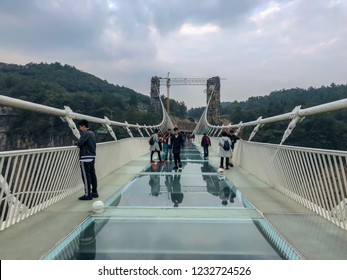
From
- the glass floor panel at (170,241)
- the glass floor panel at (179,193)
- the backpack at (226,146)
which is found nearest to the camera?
the glass floor panel at (170,241)

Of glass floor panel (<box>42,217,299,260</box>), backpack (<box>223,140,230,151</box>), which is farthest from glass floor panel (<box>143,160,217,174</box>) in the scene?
glass floor panel (<box>42,217,299,260</box>)

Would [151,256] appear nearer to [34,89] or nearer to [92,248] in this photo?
[92,248]

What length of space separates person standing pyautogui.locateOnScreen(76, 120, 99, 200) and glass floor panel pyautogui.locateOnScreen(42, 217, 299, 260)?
3.59 ft

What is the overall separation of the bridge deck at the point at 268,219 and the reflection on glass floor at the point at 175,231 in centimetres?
12

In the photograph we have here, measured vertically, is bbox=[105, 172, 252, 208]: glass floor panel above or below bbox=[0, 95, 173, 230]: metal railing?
below

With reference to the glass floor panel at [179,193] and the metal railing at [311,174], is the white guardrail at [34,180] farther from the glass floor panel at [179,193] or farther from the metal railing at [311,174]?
the metal railing at [311,174]

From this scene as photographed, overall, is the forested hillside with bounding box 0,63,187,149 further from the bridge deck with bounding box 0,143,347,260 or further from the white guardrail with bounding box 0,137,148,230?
the bridge deck with bounding box 0,143,347,260

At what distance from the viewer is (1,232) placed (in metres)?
2.93

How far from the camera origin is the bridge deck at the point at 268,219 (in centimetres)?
255

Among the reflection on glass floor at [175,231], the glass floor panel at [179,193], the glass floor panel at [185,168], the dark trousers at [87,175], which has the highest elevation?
the dark trousers at [87,175]

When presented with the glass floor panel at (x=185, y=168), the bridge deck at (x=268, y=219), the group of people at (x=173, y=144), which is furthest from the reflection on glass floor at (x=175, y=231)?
the group of people at (x=173, y=144)

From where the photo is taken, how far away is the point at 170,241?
109 inches

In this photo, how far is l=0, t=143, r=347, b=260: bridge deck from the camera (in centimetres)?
255
